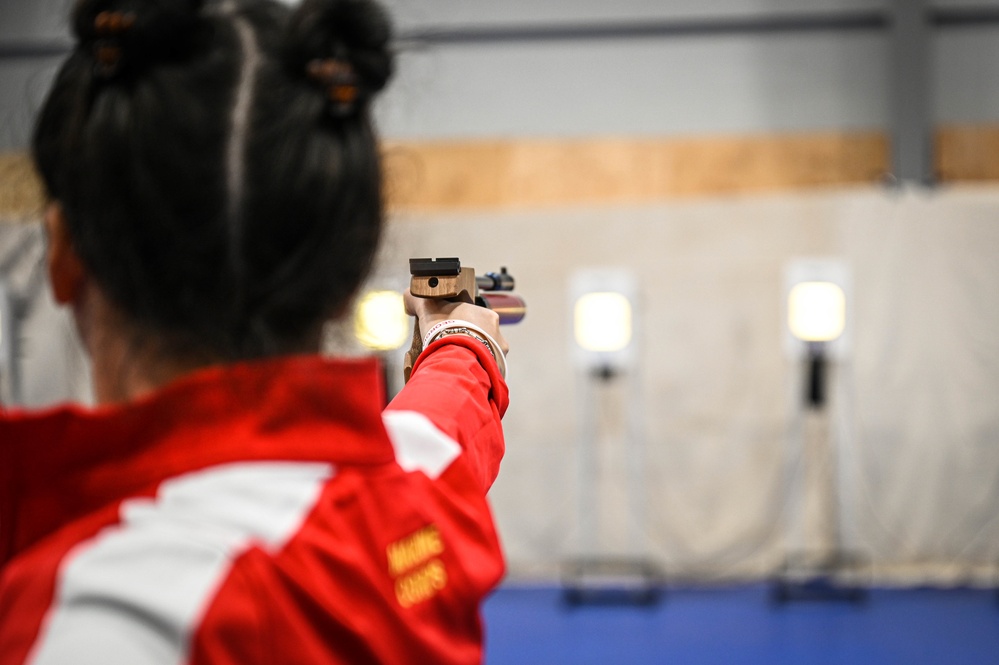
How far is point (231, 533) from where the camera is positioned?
18.5 inches

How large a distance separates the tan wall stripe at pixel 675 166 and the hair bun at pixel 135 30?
4238 mm

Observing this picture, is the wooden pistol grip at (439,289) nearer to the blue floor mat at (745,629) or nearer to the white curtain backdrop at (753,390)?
the blue floor mat at (745,629)

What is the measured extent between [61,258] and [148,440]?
0.13 m

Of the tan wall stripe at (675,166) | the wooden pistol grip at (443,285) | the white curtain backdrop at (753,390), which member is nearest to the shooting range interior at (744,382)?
the white curtain backdrop at (753,390)

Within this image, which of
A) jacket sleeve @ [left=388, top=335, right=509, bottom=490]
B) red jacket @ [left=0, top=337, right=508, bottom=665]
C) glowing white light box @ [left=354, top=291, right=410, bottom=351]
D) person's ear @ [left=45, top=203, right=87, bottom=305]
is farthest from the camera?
glowing white light box @ [left=354, top=291, right=410, bottom=351]

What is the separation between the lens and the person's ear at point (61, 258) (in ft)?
1.78

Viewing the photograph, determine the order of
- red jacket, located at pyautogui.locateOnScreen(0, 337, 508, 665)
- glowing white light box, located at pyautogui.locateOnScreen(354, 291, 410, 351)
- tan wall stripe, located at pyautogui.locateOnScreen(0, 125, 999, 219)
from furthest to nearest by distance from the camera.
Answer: tan wall stripe, located at pyautogui.locateOnScreen(0, 125, 999, 219) < glowing white light box, located at pyautogui.locateOnScreen(354, 291, 410, 351) < red jacket, located at pyautogui.locateOnScreen(0, 337, 508, 665)

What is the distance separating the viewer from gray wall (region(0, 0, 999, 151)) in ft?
15.9

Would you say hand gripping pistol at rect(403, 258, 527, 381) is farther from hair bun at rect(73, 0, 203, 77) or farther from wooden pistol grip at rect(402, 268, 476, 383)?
hair bun at rect(73, 0, 203, 77)

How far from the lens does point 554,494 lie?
14.6 ft

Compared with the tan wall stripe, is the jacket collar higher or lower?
Answer: lower

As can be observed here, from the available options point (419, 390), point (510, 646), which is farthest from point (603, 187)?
point (419, 390)

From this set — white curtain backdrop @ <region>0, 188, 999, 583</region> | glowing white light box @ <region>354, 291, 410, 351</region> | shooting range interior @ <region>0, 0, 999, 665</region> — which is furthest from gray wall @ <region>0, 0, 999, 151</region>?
glowing white light box @ <region>354, 291, 410, 351</region>

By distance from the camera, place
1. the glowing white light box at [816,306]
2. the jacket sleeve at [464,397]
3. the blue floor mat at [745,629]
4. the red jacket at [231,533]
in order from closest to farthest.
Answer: the red jacket at [231,533] → the jacket sleeve at [464,397] → the blue floor mat at [745,629] → the glowing white light box at [816,306]
